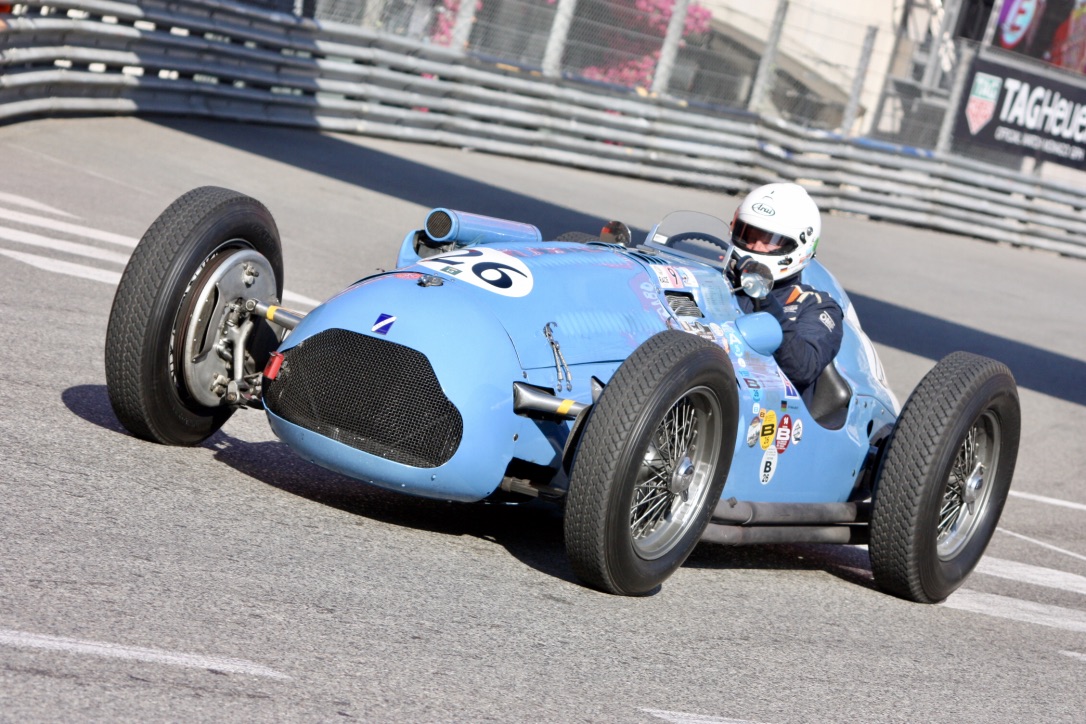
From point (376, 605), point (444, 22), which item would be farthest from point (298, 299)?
point (444, 22)

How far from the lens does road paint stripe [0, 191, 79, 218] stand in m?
10.2

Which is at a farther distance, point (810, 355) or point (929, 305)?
point (929, 305)

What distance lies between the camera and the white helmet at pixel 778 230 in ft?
21.1

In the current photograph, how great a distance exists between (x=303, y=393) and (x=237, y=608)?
3.65 feet

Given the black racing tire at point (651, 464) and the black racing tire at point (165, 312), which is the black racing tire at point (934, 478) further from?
the black racing tire at point (165, 312)

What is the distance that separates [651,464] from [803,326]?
145cm

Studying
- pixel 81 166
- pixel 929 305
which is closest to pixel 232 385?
pixel 81 166

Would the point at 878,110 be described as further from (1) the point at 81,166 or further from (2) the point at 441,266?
(2) the point at 441,266

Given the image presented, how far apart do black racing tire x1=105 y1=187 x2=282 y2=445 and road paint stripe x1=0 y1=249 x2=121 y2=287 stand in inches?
Answer: 129

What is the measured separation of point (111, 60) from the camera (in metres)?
14.2

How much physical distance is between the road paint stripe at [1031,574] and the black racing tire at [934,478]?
0.76m

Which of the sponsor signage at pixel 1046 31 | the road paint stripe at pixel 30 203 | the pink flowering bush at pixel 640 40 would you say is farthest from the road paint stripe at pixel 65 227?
the sponsor signage at pixel 1046 31

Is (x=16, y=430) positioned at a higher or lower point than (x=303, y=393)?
lower

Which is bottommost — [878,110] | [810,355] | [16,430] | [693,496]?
[16,430]
